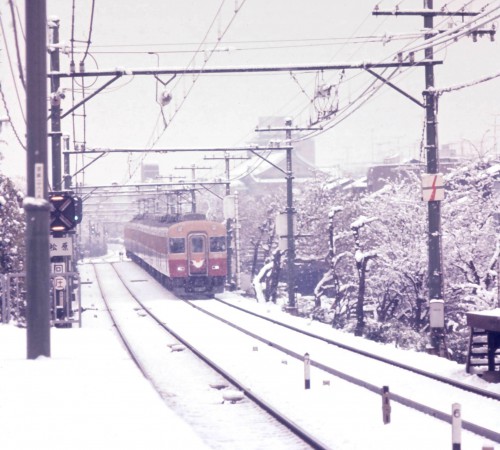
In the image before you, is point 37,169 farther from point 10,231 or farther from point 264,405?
point 10,231

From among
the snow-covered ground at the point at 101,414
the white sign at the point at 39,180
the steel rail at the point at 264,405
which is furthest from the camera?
the steel rail at the point at 264,405

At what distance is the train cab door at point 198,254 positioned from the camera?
37500 millimetres

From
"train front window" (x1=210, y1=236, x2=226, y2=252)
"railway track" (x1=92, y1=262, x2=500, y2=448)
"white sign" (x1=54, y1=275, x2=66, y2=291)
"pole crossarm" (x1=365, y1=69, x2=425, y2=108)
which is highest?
"pole crossarm" (x1=365, y1=69, x2=425, y2=108)

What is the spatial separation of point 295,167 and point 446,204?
81898mm

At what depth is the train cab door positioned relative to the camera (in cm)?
3750

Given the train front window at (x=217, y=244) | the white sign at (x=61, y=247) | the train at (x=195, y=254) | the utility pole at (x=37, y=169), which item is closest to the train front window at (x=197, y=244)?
the train at (x=195, y=254)

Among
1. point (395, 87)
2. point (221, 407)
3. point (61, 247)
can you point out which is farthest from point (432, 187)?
point (61, 247)

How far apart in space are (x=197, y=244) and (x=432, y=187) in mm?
20559

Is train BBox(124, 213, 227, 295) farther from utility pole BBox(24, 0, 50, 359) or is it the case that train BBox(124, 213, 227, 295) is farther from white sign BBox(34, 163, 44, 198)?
white sign BBox(34, 163, 44, 198)

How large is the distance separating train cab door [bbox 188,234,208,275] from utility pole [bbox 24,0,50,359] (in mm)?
28059

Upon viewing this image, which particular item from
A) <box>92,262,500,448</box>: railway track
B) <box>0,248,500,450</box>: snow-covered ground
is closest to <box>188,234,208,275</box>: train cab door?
<box>92,262,500,448</box>: railway track

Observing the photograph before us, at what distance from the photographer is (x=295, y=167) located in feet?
380

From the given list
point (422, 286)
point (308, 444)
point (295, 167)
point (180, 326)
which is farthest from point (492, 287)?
point (295, 167)

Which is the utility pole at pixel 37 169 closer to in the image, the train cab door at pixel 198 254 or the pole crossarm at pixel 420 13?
the pole crossarm at pixel 420 13
